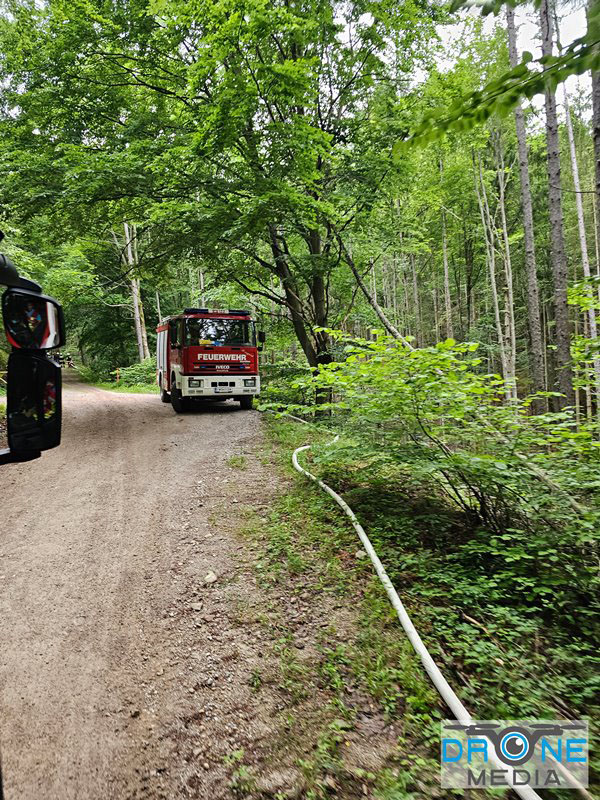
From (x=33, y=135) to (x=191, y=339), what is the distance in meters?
5.84

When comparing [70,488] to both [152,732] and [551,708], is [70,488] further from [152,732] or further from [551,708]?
[551,708]

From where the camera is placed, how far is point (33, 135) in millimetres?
9922

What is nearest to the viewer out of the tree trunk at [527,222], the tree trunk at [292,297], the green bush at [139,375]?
the tree trunk at [292,297]

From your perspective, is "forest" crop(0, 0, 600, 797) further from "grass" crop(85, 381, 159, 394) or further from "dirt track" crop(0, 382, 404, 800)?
"grass" crop(85, 381, 159, 394)

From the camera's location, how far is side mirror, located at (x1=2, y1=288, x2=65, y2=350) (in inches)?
68.3

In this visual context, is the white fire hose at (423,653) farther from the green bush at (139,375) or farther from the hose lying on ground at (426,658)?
the green bush at (139,375)

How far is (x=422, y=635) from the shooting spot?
324cm

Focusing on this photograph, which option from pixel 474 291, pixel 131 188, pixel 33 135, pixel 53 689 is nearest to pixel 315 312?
pixel 131 188

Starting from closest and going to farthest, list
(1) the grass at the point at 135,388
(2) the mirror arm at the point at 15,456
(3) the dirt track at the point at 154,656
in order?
1. (2) the mirror arm at the point at 15,456
2. (3) the dirt track at the point at 154,656
3. (1) the grass at the point at 135,388

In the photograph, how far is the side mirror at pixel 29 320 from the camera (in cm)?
173

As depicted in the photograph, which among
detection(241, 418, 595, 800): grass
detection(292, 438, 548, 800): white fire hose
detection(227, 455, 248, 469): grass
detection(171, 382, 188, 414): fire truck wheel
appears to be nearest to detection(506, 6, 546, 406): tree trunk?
detection(227, 455, 248, 469): grass

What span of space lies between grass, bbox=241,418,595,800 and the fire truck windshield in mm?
8130

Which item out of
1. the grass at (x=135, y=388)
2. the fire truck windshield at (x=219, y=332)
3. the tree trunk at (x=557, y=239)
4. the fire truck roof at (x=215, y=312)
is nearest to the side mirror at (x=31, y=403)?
the fire truck windshield at (x=219, y=332)
